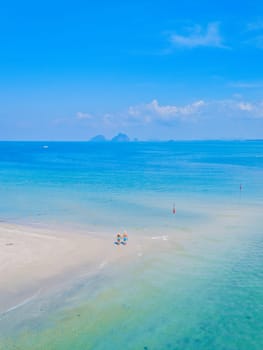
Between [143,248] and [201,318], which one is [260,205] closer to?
[143,248]

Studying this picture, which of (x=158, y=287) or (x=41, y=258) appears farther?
(x=41, y=258)

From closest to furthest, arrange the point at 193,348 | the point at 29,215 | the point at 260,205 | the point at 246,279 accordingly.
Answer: the point at 193,348 < the point at 246,279 < the point at 29,215 < the point at 260,205

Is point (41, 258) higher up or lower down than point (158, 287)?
higher up

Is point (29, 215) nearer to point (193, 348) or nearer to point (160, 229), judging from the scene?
point (160, 229)

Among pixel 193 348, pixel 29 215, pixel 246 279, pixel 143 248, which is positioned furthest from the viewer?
pixel 29 215

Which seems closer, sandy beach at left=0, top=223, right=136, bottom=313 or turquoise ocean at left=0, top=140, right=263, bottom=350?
turquoise ocean at left=0, top=140, right=263, bottom=350

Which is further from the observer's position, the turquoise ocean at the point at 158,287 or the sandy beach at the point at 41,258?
the sandy beach at the point at 41,258

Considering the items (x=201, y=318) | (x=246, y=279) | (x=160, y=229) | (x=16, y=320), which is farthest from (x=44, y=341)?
(x=160, y=229)

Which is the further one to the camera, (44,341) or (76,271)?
(76,271)
